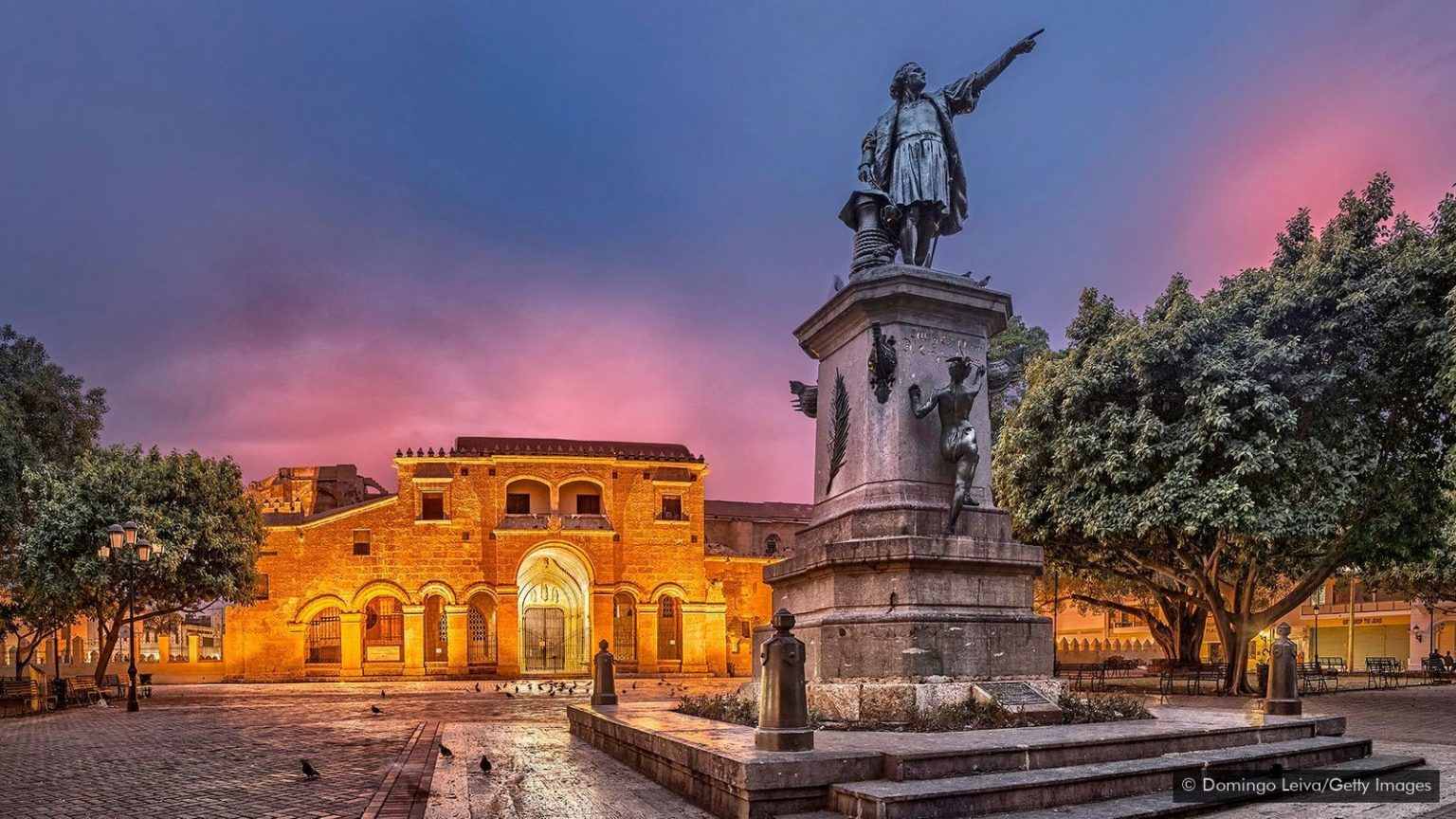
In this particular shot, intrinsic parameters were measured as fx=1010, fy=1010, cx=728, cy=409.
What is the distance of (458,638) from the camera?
4338 centimetres

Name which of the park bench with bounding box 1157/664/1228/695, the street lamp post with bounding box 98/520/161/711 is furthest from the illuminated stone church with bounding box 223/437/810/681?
the park bench with bounding box 1157/664/1228/695

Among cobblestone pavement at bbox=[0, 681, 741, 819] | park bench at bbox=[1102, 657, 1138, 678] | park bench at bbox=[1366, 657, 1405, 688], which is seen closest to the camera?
cobblestone pavement at bbox=[0, 681, 741, 819]

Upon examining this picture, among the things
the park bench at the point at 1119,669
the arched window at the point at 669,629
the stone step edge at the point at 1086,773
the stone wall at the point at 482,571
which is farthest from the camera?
the arched window at the point at 669,629

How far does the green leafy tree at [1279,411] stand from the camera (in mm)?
16969

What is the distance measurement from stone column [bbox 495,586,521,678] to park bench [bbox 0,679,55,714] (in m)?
19.8

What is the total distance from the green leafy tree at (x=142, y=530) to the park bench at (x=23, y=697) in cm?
263

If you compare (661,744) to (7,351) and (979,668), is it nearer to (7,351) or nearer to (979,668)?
(979,668)

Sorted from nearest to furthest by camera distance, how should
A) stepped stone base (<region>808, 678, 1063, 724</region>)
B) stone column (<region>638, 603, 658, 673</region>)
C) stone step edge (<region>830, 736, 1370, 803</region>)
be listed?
stone step edge (<region>830, 736, 1370, 803</region>), stepped stone base (<region>808, 678, 1063, 724</region>), stone column (<region>638, 603, 658, 673</region>)

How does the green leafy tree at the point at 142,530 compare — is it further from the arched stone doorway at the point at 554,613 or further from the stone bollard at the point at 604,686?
the arched stone doorway at the point at 554,613

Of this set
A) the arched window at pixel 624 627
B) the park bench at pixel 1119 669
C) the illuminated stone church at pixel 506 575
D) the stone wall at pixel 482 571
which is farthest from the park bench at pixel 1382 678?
the arched window at pixel 624 627

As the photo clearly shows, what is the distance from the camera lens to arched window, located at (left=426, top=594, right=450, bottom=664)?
4356 cm

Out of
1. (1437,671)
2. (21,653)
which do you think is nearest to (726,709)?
(21,653)

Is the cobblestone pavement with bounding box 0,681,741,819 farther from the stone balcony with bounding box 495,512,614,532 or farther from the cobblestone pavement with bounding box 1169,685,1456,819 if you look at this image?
the stone balcony with bounding box 495,512,614,532

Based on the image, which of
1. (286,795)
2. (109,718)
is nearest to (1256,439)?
(286,795)
